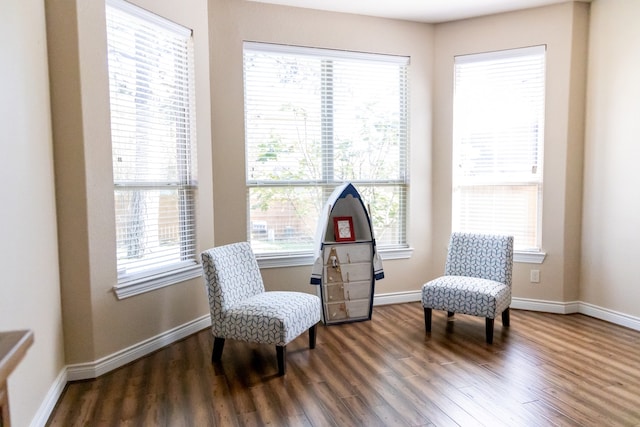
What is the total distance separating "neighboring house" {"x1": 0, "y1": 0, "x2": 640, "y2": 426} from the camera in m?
2.21

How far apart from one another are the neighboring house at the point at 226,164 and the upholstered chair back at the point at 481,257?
1.85 feet

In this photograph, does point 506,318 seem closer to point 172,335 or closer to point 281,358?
point 281,358

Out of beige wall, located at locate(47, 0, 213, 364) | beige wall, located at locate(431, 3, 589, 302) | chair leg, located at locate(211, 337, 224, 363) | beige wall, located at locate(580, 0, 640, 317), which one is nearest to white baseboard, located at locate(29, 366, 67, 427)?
beige wall, located at locate(47, 0, 213, 364)

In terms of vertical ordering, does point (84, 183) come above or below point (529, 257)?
above

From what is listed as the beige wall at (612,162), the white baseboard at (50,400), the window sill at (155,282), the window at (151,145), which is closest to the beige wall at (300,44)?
the window at (151,145)

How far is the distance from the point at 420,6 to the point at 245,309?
Answer: 9.83 ft

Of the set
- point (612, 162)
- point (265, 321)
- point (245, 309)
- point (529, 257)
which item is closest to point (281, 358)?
point (265, 321)

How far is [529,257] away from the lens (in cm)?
409

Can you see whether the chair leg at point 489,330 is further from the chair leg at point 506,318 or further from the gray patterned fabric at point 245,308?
the gray patterned fabric at point 245,308

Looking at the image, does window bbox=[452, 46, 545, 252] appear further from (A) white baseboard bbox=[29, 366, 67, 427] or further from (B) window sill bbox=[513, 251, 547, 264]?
(A) white baseboard bbox=[29, 366, 67, 427]

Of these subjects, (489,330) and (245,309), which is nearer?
(245,309)

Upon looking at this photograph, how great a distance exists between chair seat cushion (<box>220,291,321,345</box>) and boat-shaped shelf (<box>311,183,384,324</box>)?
2.40ft

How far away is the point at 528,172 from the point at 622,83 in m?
1.00

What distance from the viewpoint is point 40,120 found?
238 centimetres
